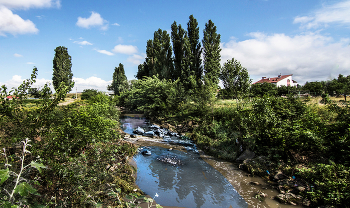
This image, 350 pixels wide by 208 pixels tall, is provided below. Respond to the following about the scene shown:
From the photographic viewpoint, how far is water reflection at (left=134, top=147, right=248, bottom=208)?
6531mm

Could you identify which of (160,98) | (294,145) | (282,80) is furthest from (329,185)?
(282,80)

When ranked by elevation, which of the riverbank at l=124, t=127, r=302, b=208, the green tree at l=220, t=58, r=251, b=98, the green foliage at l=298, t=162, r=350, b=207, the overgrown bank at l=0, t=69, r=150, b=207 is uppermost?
the green tree at l=220, t=58, r=251, b=98

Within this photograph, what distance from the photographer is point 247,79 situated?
14352 mm

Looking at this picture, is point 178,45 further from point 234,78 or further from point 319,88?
point 319,88

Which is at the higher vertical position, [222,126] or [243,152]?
[222,126]

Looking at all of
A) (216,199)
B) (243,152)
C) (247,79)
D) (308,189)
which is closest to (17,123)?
(216,199)

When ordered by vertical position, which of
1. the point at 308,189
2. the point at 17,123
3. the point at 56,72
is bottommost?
the point at 308,189

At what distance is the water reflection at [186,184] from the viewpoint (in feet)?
21.4

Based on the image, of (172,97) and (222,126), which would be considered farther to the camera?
(172,97)

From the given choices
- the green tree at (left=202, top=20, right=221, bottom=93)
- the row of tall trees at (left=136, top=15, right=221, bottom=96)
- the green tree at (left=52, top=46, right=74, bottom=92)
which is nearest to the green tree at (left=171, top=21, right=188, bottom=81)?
the row of tall trees at (left=136, top=15, right=221, bottom=96)

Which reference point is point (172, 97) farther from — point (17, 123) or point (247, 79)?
point (17, 123)

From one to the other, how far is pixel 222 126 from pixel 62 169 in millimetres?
12598

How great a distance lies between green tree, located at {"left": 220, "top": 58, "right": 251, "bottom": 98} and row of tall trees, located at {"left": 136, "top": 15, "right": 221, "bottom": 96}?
7682 millimetres

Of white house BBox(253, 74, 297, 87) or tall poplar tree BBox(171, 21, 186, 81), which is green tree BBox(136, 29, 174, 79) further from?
white house BBox(253, 74, 297, 87)
